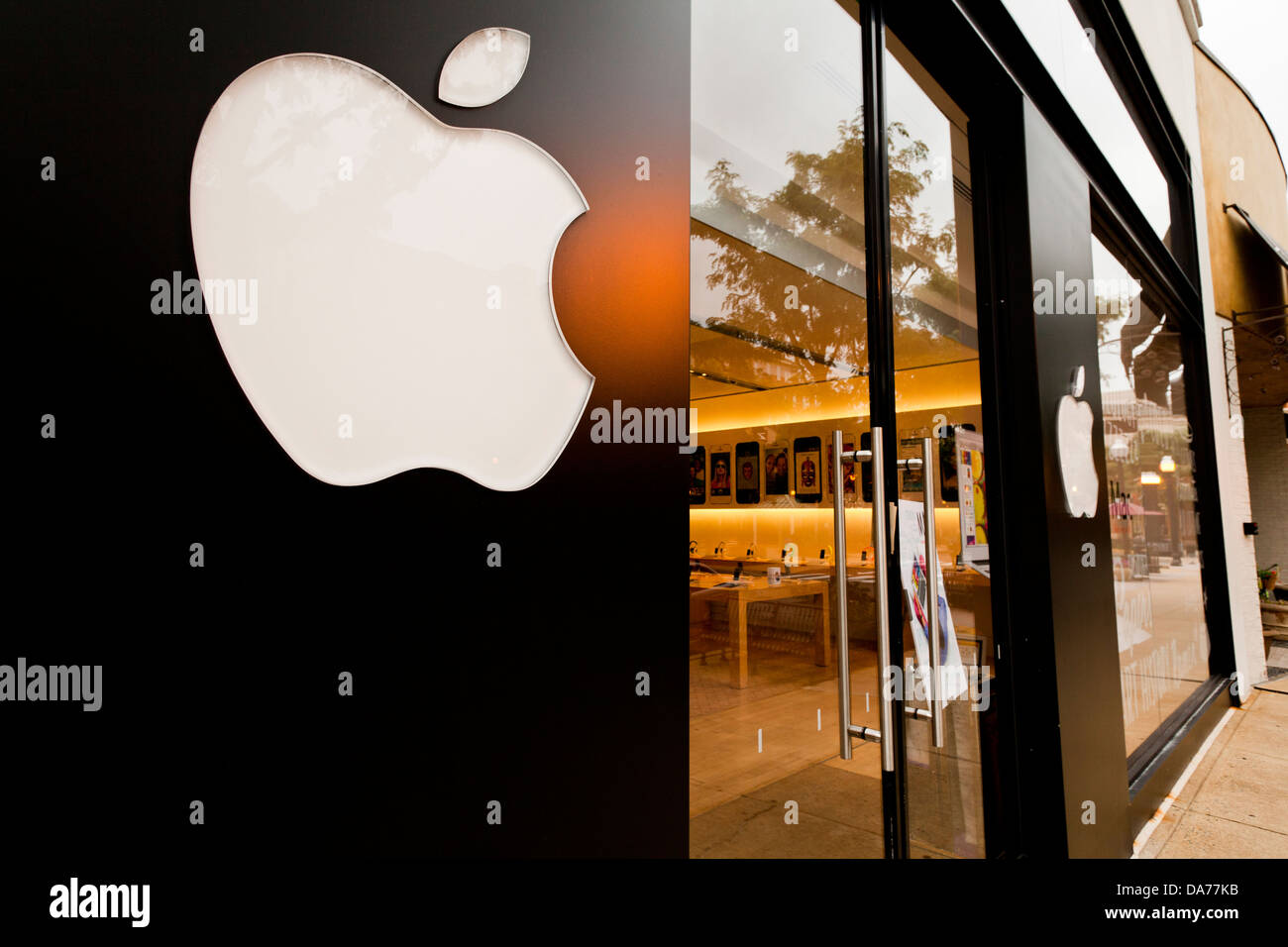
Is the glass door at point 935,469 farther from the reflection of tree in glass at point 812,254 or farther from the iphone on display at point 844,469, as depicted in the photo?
the iphone on display at point 844,469

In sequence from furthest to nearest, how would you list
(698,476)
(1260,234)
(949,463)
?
(1260,234) < (949,463) < (698,476)

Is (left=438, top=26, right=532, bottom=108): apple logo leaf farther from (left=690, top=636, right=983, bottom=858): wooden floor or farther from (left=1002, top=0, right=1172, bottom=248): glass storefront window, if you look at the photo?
(left=1002, top=0, right=1172, bottom=248): glass storefront window

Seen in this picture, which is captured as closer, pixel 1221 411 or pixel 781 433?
pixel 781 433

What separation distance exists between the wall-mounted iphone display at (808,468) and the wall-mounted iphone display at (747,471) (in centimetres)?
12

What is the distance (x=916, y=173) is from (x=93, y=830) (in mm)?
2703

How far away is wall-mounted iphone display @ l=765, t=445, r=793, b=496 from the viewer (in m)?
1.92

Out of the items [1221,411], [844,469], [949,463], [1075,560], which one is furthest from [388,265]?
[1221,411]

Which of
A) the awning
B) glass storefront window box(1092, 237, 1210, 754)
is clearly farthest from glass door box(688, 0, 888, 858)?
the awning

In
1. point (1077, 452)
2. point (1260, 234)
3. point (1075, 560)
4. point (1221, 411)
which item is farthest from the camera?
point (1260, 234)

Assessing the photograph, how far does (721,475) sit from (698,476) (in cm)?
28

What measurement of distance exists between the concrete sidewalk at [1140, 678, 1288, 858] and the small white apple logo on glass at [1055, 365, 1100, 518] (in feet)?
5.38

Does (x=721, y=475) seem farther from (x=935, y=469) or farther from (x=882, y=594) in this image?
(x=935, y=469)

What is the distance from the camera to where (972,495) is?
249cm
